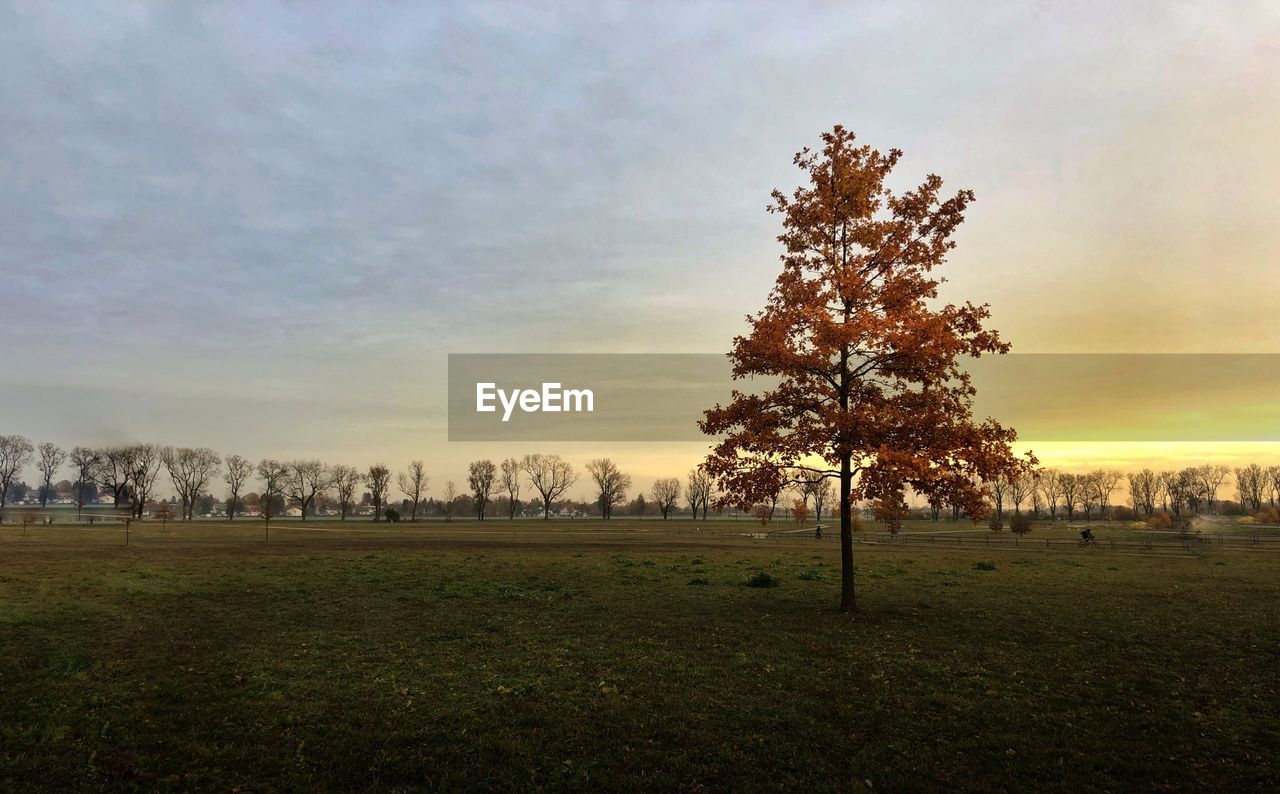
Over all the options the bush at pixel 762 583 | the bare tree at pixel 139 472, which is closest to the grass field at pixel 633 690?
the bush at pixel 762 583

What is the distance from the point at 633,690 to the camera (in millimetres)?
11203

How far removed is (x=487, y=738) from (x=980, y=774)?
6.59 m

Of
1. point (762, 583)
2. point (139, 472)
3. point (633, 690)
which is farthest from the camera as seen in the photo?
point (139, 472)

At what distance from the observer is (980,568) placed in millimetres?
33875

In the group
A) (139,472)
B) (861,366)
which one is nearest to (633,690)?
(861,366)

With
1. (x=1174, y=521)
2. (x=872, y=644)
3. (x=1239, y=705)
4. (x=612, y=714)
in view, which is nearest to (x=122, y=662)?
(x=612, y=714)

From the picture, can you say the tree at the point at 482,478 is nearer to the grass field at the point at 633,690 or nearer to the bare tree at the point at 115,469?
the bare tree at the point at 115,469

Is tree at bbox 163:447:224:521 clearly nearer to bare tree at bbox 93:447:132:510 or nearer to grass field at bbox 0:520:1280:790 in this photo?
bare tree at bbox 93:447:132:510

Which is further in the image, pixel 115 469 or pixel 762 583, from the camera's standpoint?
pixel 115 469

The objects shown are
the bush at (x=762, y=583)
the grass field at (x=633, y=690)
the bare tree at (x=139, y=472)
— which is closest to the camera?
the grass field at (x=633, y=690)

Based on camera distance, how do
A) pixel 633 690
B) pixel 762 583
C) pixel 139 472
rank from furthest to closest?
pixel 139 472
pixel 762 583
pixel 633 690

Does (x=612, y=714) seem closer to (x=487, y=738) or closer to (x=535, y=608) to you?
(x=487, y=738)

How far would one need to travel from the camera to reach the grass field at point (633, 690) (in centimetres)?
816

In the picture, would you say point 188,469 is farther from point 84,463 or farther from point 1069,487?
point 1069,487
